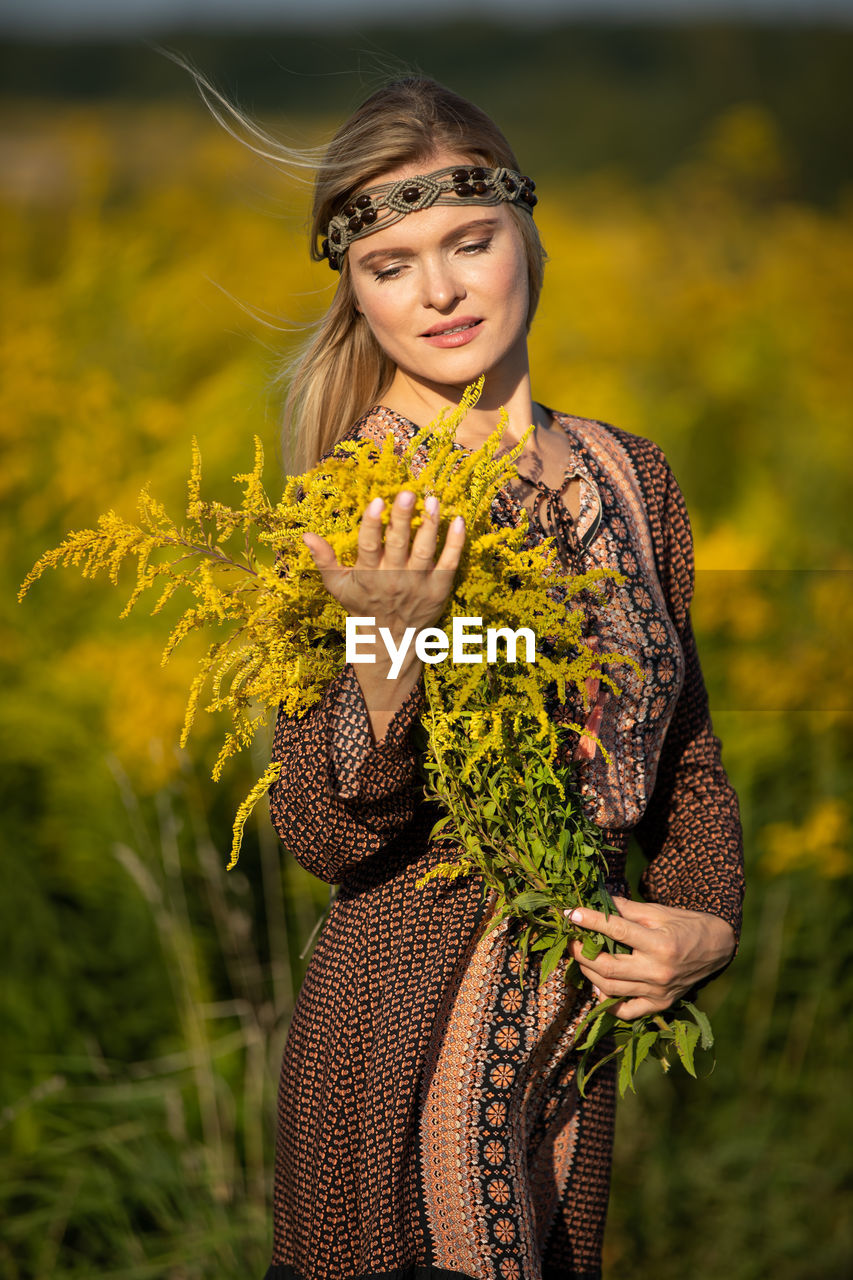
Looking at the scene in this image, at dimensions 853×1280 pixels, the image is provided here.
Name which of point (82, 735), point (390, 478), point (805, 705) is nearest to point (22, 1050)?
point (82, 735)

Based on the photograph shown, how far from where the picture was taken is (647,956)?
1.22m

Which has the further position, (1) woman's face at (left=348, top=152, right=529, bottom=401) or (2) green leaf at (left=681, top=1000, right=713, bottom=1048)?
(1) woman's face at (left=348, top=152, right=529, bottom=401)

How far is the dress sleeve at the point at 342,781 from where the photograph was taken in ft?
3.65

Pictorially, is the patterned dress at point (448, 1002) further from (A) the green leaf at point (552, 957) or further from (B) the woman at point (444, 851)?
(A) the green leaf at point (552, 957)

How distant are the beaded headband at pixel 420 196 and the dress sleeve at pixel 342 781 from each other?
19.3 inches

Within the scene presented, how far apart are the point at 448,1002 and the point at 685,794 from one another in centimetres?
44

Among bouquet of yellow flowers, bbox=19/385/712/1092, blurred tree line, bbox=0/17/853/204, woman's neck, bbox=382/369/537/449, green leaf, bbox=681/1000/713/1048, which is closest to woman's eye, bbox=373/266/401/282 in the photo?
woman's neck, bbox=382/369/537/449

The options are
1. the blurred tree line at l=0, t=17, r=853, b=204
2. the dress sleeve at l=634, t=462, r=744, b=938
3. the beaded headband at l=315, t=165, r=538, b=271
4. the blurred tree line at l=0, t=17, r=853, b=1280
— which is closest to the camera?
the beaded headband at l=315, t=165, r=538, b=271

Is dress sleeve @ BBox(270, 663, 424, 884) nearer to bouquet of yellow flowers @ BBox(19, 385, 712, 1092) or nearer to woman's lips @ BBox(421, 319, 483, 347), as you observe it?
bouquet of yellow flowers @ BBox(19, 385, 712, 1092)

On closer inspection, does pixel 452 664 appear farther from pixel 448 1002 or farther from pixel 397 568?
pixel 448 1002

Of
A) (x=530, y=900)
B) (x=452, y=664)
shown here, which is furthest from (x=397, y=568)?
(x=530, y=900)

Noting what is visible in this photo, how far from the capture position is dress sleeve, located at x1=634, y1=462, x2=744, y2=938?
150 centimetres

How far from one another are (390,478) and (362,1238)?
2.51 ft

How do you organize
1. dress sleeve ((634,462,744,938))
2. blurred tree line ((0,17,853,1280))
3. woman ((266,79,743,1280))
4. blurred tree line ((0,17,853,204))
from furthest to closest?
blurred tree line ((0,17,853,204)) < blurred tree line ((0,17,853,1280)) < dress sleeve ((634,462,744,938)) < woman ((266,79,743,1280))
